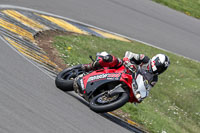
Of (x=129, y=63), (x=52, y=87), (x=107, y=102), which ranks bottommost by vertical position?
(x=52, y=87)

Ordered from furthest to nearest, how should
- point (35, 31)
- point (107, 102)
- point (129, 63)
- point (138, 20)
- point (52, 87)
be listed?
point (138, 20) → point (35, 31) → point (52, 87) → point (129, 63) → point (107, 102)

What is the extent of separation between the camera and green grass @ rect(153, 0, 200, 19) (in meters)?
20.9

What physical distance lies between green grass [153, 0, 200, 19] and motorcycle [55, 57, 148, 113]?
13.3 m

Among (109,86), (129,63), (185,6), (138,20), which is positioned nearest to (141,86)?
(129,63)

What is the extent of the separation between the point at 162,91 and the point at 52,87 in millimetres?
5153

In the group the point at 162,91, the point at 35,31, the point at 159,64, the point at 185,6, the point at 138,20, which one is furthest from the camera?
the point at 185,6

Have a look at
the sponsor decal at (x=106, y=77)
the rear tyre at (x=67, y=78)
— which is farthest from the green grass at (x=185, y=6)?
the sponsor decal at (x=106, y=77)

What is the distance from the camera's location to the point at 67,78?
8758mm

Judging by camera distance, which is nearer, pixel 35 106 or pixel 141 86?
pixel 35 106

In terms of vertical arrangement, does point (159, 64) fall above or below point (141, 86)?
above

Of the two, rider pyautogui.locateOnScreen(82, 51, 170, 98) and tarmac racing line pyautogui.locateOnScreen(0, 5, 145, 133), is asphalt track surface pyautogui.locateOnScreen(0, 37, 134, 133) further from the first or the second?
rider pyautogui.locateOnScreen(82, 51, 170, 98)

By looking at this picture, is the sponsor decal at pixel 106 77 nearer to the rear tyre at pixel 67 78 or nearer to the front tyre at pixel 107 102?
the front tyre at pixel 107 102

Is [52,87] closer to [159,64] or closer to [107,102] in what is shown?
[107,102]

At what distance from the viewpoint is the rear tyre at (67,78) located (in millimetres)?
8398
